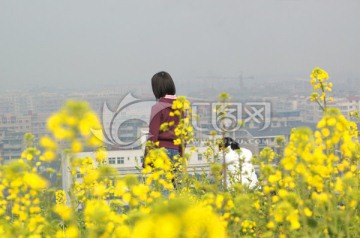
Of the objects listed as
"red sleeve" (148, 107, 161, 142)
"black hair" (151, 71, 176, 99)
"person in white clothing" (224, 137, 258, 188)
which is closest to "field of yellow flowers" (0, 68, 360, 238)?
"person in white clothing" (224, 137, 258, 188)

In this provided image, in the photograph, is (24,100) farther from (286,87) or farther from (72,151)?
(72,151)

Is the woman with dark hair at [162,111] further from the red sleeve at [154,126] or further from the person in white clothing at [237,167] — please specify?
the person in white clothing at [237,167]

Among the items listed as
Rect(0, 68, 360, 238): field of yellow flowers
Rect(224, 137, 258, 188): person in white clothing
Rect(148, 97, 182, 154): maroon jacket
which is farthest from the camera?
Rect(148, 97, 182, 154): maroon jacket

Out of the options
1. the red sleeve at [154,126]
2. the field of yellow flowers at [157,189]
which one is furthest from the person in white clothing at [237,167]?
the field of yellow flowers at [157,189]

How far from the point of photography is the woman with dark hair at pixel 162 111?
411cm

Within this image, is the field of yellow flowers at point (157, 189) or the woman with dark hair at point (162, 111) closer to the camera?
the field of yellow flowers at point (157, 189)

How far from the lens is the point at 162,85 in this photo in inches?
163

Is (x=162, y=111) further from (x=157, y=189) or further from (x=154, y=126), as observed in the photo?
(x=157, y=189)

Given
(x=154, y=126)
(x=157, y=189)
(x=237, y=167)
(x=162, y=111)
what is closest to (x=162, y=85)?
(x=162, y=111)

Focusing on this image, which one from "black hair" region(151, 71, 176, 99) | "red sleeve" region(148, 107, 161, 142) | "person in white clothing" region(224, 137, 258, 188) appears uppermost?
"black hair" region(151, 71, 176, 99)

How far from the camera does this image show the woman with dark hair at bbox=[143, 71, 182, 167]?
162 inches

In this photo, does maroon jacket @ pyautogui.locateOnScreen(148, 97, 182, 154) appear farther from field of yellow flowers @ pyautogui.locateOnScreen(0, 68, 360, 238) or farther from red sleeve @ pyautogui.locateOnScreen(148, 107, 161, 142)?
field of yellow flowers @ pyautogui.locateOnScreen(0, 68, 360, 238)

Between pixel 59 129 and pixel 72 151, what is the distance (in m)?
0.09

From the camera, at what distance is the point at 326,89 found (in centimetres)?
287
